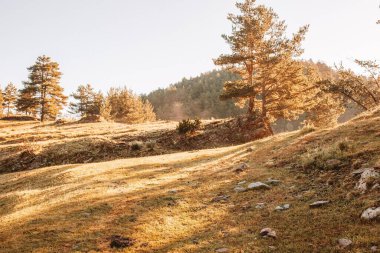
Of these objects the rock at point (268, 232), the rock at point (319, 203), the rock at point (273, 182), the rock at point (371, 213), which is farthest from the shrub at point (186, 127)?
the rock at point (371, 213)

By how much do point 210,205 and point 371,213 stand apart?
421 centimetres

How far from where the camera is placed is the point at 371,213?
255 inches

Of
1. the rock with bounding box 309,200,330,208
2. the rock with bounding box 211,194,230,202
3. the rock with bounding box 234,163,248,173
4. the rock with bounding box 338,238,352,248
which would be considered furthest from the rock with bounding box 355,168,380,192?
the rock with bounding box 234,163,248,173

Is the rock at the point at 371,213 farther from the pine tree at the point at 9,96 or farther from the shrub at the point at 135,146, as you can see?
the pine tree at the point at 9,96

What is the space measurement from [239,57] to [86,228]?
81.8 ft

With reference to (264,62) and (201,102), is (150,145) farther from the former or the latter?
(201,102)

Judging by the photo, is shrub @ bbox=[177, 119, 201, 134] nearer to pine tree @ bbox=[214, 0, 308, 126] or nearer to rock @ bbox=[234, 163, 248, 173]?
pine tree @ bbox=[214, 0, 308, 126]

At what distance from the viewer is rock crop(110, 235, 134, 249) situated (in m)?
6.77

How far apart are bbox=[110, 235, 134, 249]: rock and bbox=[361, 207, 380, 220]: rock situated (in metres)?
4.88

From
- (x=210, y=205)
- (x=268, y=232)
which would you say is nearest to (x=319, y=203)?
(x=268, y=232)

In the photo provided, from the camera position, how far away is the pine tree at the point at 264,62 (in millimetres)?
29250

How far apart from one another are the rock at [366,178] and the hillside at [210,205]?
0.09m

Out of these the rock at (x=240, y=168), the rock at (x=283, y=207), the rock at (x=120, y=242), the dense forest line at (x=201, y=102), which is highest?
the dense forest line at (x=201, y=102)

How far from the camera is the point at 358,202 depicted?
285 inches
